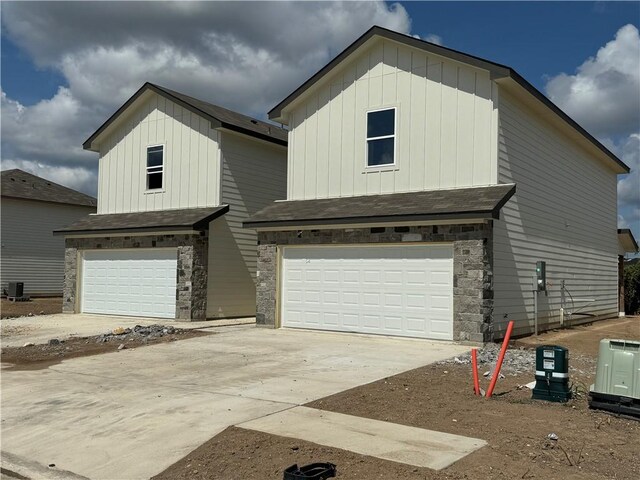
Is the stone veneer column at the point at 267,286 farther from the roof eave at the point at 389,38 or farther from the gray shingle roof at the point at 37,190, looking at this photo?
the gray shingle roof at the point at 37,190

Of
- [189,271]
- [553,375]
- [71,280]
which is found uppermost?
[189,271]

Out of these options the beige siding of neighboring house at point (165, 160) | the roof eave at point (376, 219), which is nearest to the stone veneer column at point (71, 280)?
the beige siding of neighboring house at point (165, 160)

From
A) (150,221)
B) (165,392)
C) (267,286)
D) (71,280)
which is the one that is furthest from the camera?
(71,280)

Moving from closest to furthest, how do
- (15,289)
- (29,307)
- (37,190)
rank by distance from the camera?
1. (29,307)
2. (15,289)
3. (37,190)

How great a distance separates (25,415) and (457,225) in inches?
369

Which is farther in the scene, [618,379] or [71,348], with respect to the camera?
[71,348]

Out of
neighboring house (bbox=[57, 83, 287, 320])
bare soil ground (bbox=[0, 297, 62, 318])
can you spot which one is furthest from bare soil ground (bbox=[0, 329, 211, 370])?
bare soil ground (bbox=[0, 297, 62, 318])

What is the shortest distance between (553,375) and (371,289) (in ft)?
24.2

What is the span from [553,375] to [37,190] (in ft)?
102

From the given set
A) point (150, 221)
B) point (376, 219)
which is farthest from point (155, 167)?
point (376, 219)

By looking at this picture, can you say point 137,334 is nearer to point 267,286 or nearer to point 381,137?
point 267,286

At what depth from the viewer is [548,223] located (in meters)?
17.6

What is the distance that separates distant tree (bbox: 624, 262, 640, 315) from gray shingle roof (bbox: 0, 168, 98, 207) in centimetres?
2764

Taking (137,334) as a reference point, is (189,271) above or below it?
above
